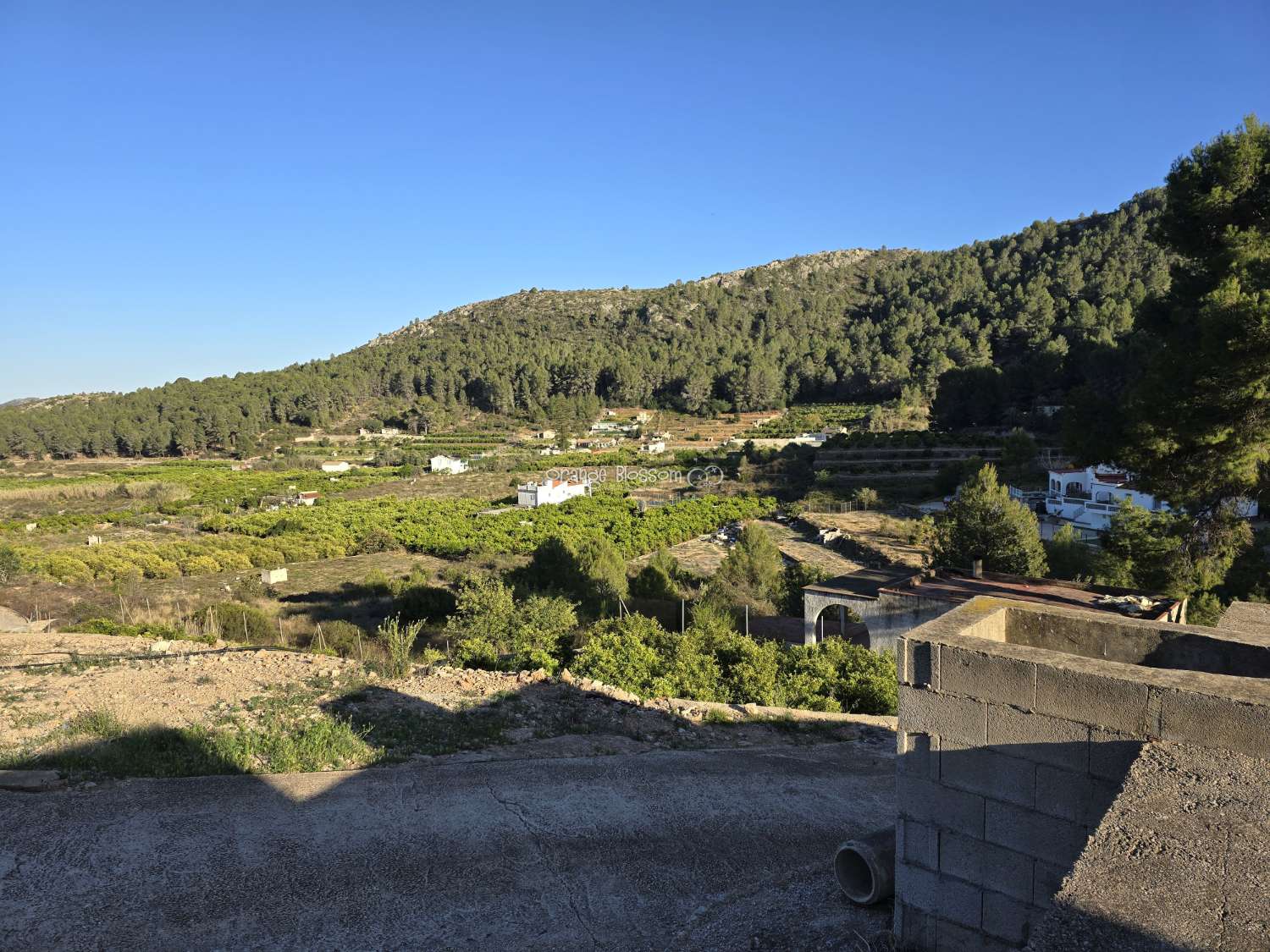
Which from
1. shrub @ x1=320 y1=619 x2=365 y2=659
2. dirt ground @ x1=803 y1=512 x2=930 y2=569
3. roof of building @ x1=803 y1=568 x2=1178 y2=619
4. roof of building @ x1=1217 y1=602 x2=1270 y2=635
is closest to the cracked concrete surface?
roof of building @ x1=1217 y1=602 x2=1270 y2=635

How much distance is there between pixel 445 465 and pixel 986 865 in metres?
53.1

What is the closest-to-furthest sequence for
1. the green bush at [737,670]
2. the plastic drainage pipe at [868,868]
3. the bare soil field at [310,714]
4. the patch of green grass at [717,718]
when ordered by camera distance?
the plastic drainage pipe at [868,868]
the bare soil field at [310,714]
the patch of green grass at [717,718]
the green bush at [737,670]

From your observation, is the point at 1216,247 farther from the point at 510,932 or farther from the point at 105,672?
the point at 105,672

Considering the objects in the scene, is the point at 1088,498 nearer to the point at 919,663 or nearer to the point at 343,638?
the point at 343,638

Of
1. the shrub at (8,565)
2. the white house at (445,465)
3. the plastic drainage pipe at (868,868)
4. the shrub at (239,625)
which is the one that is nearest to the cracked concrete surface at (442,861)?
the plastic drainage pipe at (868,868)

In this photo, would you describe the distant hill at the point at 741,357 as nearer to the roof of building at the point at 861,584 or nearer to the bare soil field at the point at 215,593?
the roof of building at the point at 861,584

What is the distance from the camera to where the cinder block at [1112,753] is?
282 centimetres

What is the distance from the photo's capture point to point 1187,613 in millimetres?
11039

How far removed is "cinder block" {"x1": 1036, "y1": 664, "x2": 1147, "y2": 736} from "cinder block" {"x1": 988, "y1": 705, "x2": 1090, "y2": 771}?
5cm

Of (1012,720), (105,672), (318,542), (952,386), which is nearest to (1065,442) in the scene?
(1012,720)

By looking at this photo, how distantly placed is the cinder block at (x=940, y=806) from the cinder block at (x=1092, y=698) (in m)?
0.55

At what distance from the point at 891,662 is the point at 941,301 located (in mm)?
82297

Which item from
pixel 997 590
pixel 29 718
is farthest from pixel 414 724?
pixel 997 590

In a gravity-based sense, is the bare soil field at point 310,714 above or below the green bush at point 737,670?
above
